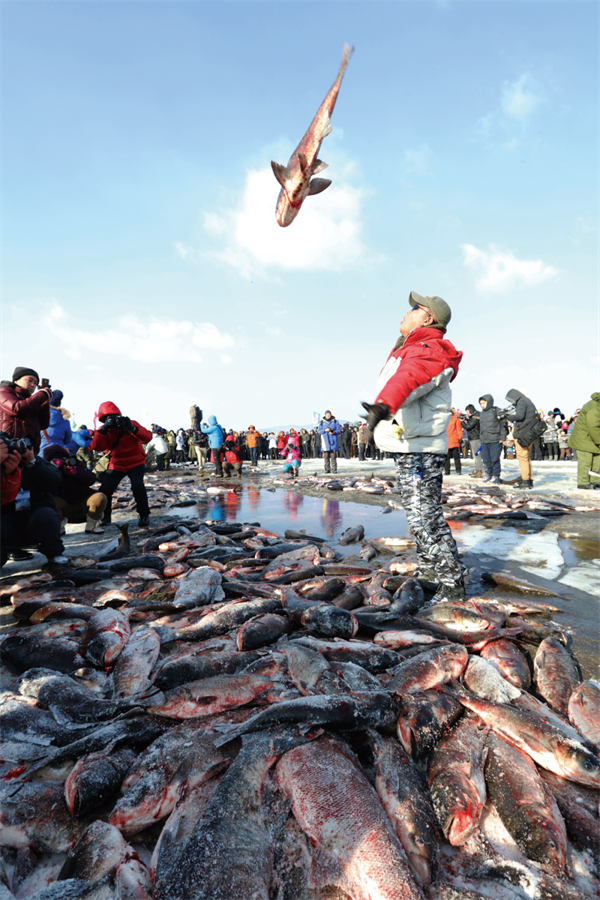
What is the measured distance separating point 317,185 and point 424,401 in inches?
121

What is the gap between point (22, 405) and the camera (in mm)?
6309

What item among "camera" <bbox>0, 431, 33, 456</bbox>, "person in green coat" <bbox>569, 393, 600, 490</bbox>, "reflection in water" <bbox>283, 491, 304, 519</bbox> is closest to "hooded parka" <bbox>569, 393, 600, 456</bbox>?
"person in green coat" <bbox>569, 393, 600, 490</bbox>

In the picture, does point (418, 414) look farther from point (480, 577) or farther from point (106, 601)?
point (106, 601)

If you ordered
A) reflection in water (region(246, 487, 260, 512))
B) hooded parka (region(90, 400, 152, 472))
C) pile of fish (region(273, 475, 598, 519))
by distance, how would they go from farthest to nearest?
reflection in water (region(246, 487, 260, 512)) → pile of fish (region(273, 475, 598, 519)) → hooded parka (region(90, 400, 152, 472))

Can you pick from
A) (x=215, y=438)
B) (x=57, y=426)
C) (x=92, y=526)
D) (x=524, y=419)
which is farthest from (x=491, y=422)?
(x=57, y=426)

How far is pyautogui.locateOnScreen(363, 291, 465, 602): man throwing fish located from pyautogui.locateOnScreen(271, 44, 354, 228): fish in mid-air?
1983 mm

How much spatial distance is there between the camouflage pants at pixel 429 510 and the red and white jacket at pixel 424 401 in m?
0.14

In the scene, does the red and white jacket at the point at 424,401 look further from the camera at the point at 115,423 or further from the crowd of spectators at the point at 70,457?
the camera at the point at 115,423

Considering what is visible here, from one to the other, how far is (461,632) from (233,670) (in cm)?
163

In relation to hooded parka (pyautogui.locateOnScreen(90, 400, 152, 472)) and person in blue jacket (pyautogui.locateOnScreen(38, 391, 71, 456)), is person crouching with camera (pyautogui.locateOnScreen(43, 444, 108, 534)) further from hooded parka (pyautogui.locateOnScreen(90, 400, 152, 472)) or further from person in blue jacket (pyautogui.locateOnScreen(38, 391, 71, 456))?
person in blue jacket (pyautogui.locateOnScreen(38, 391, 71, 456))

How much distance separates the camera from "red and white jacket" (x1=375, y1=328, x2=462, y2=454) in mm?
3885

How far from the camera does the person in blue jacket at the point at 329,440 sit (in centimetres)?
1855

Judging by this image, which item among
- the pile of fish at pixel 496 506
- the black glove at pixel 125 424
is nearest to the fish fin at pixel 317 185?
the black glove at pixel 125 424

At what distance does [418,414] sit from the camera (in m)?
4.09
